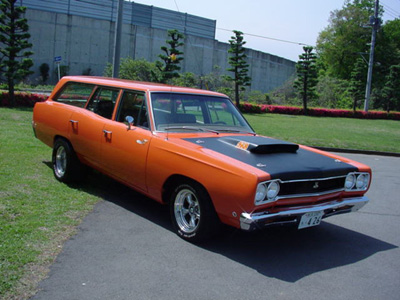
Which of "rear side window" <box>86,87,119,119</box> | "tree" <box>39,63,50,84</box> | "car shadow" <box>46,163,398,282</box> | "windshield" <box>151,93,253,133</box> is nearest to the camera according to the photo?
"car shadow" <box>46,163,398,282</box>

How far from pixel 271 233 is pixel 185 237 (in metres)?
1.23

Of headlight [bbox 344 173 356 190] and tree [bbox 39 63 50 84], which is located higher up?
tree [bbox 39 63 50 84]

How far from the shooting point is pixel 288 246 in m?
4.96

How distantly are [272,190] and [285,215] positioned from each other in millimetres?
300

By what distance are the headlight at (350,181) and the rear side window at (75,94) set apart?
13.3 ft

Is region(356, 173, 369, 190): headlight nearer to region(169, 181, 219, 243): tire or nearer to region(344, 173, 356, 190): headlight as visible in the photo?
region(344, 173, 356, 190): headlight

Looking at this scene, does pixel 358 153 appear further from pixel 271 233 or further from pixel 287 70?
pixel 287 70

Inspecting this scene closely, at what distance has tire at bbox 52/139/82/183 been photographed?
21.9ft

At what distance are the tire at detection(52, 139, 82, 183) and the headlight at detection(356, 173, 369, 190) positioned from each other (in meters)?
4.15

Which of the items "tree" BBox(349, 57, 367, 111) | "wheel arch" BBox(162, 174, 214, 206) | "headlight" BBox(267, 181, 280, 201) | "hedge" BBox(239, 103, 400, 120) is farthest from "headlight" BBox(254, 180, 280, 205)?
"tree" BBox(349, 57, 367, 111)

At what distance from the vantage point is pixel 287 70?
66188mm

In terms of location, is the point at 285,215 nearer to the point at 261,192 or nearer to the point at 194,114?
the point at 261,192

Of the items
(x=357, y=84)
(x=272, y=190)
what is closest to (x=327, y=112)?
(x=357, y=84)

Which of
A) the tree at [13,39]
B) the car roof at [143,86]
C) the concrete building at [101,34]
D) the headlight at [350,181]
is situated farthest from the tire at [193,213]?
the concrete building at [101,34]
